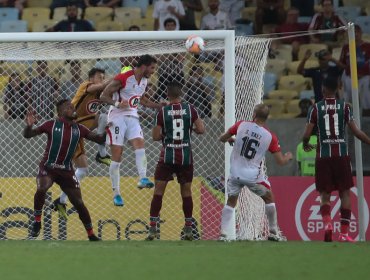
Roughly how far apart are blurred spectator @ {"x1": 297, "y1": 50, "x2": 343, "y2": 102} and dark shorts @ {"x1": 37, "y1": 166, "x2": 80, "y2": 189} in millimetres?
5836

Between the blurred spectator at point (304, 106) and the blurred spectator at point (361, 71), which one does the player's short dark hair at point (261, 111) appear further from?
the blurred spectator at point (361, 71)

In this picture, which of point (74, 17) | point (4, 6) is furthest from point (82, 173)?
point (4, 6)

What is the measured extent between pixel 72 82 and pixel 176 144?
298 cm

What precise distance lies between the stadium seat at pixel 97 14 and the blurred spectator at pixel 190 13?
4.58 feet

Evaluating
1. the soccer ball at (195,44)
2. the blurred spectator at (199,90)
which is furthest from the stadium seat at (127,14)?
the soccer ball at (195,44)

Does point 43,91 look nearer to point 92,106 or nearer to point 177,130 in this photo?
point 92,106

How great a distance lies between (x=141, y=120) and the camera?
701 inches

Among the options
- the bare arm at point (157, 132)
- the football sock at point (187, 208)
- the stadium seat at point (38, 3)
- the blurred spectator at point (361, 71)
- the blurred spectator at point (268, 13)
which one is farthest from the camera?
the stadium seat at point (38, 3)

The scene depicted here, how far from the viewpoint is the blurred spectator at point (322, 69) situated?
779 inches

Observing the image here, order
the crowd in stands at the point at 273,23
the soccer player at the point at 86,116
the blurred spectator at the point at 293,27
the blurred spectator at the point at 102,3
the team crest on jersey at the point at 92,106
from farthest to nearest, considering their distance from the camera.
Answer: the blurred spectator at the point at 102,3 → the blurred spectator at the point at 293,27 → the crowd in stands at the point at 273,23 → the team crest on jersey at the point at 92,106 → the soccer player at the point at 86,116

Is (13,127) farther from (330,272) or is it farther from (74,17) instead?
Result: (330,272)

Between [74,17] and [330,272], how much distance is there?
12187 mm

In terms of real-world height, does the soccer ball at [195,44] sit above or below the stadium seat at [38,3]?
below

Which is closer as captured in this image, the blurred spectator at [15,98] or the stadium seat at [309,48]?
the blurred spectator at [15,98]
